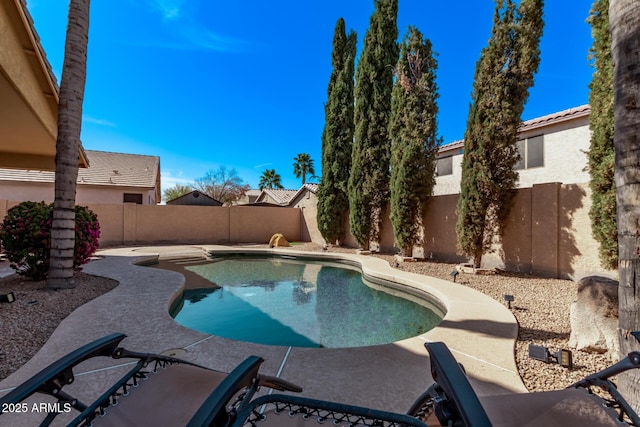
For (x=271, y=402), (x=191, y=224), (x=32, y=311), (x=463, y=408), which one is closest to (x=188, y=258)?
(x=191, y=224)

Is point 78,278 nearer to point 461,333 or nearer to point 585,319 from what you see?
point 461,333

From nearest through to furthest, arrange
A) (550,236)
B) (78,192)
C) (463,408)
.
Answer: (463,408) < (550,236) < (78,192)

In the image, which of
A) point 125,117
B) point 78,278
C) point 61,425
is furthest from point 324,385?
point 125,117

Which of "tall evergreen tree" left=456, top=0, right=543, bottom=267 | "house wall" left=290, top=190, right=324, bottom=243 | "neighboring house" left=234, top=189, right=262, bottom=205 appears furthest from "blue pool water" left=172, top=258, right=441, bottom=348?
"neighboring house" left=234, top=189, right=262, bottom=205

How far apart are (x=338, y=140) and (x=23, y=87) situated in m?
11.2

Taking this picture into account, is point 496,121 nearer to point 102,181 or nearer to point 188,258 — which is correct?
point 188,258

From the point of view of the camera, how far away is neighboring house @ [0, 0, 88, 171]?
3.97 meters

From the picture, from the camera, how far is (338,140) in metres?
14.4

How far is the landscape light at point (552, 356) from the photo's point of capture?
2.93 metres

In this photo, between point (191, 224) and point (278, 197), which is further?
point (278, 197)

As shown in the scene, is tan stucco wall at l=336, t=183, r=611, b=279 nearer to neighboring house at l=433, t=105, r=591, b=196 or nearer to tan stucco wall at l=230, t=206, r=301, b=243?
neighboring house at l=433, t=105, r=591, b=196

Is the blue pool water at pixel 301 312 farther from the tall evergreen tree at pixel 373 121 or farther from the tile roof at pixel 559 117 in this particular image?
the tile roof at pixel 559 117

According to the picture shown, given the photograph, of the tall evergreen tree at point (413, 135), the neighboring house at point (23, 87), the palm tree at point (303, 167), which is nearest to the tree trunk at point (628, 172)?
the neighboring house at point (23, 87)

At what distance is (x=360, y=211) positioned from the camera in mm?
12539
